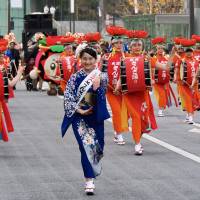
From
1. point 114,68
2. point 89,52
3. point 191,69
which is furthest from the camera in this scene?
point 191,69

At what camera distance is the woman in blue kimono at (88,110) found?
36.7 feet

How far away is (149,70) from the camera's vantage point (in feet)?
49.9

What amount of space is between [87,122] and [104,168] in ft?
7.37

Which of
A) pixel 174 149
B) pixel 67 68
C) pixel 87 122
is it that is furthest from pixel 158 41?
pixel 87 122

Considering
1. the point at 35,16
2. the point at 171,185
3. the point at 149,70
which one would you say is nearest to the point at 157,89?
the point at 149,70

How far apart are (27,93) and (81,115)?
22.9 metres

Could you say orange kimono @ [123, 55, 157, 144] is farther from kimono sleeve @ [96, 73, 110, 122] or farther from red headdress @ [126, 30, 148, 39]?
kimono sleeve @ [96, 73, 110, 122]

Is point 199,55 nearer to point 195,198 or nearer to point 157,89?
point 157,89

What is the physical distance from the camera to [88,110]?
11.2 m

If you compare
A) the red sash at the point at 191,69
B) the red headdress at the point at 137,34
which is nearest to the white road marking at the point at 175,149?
the red headdress at the point at 137,34

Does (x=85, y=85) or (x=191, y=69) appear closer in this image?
(x=85, y=85)

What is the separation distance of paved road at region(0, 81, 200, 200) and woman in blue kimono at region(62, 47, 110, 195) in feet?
1.17

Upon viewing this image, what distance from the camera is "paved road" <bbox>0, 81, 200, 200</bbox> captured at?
1121 centimetres

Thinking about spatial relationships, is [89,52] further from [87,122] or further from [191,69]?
[191,69]
